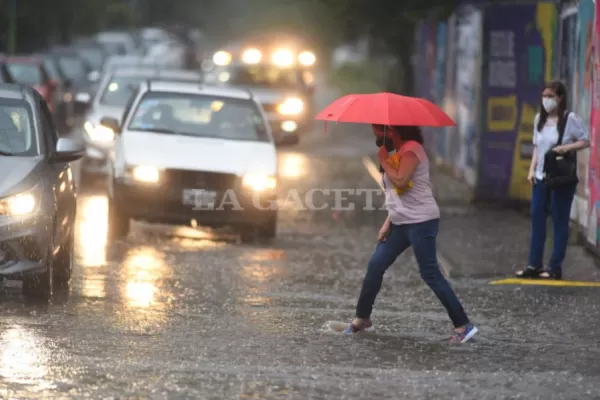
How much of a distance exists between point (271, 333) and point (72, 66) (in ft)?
122

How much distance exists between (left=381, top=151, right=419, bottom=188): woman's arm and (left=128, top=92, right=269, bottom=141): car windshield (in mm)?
6655

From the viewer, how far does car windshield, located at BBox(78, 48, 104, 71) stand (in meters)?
51.9

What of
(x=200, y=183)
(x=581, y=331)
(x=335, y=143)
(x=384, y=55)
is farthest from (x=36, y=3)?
(x=581, y=331)

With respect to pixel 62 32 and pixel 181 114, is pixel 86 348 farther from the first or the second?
pixel 62 32

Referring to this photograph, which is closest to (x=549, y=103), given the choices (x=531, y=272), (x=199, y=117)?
(x=531, y=272)

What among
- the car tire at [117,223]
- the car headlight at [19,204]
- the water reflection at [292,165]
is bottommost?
the water reflection at [292,165]

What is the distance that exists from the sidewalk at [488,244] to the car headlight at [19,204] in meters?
4.03

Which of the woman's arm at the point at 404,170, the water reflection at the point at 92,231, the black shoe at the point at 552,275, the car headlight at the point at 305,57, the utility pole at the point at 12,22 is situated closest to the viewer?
the woman's arm at the point at 404,170

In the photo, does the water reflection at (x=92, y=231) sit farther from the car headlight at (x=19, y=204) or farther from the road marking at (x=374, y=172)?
the road marking at (x=374, y=172)

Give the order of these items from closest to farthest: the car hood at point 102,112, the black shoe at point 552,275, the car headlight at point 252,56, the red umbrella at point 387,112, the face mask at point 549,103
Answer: the red umbrella at point 387,112 → the face mask at point 549,103 → the black shoe at point 552,275 → the car hood at point 102,112 → the car headlight at point 252,56

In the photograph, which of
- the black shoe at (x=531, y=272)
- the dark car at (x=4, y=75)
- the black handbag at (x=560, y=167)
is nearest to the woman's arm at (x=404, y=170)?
the black handbag at (x=560, y=167)

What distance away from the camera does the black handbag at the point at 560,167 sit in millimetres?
12383

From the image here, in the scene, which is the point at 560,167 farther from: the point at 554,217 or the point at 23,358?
the point at 23,358

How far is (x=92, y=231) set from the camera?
50.6ft
